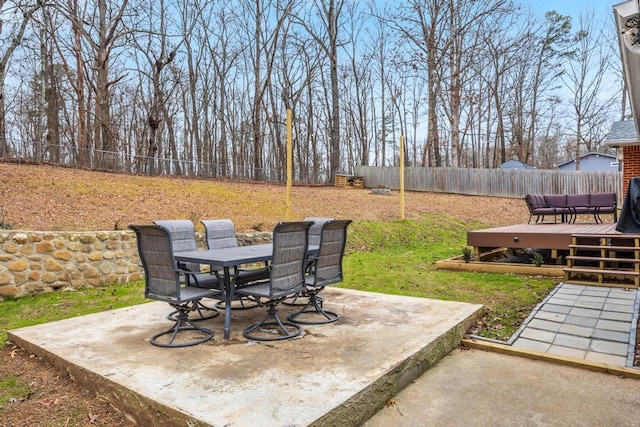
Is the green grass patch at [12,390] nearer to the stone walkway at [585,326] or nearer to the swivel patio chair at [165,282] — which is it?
the swivel patio chair at [165,282]

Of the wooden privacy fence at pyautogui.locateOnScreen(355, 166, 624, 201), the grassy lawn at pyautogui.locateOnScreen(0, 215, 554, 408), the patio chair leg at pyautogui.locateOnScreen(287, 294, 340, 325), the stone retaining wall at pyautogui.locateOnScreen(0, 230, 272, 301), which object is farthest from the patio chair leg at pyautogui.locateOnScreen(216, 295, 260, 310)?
the wooden privacy fence at pyautogui.locateOnScreen(355, 166, 624, 201)

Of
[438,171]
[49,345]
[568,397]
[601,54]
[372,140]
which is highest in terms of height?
[601,54]

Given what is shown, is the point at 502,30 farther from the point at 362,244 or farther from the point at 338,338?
the point at 338,338

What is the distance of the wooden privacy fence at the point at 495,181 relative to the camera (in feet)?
55.3

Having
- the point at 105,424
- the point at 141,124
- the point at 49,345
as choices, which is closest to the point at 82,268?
the point at 49,345

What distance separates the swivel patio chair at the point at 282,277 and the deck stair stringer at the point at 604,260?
469cm

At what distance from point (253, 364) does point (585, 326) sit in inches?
130

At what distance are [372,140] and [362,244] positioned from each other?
20.3 m

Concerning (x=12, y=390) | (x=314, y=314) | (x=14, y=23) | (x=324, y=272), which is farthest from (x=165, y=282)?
(x=14, y=23)

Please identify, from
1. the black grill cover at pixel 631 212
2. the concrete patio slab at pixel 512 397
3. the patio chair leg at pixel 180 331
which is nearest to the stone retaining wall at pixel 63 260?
the patio chair leg at pixel 180 331

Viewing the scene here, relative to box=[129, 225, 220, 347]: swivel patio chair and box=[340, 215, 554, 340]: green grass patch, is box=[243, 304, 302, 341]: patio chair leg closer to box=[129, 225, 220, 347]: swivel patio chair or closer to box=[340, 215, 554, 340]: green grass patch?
box=[129, 225, 220, 347]: swivel patio chair

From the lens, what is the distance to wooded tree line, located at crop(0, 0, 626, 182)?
16375mm

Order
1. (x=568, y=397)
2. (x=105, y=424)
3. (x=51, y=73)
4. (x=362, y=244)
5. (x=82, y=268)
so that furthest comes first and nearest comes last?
(x=51, y=73), (x=362, y=244), (x=82, y=268), (x=568, y=397), (x=105, y=424)

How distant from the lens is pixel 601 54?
22.8 meters
